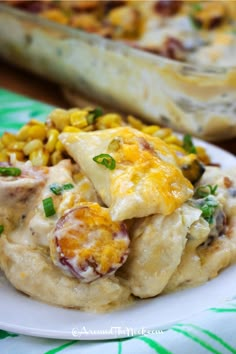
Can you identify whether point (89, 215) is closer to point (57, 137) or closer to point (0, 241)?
point (0, 241)

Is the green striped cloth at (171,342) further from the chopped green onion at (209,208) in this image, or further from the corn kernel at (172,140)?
the corn kernel at (172,140)

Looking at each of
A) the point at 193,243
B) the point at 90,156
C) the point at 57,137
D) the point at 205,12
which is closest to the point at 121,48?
the point at 205,12

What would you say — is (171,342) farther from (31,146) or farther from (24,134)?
(24,134)

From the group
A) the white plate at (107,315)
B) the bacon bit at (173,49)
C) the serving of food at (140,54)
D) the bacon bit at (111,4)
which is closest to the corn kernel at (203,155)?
the serving of food at (140,54)

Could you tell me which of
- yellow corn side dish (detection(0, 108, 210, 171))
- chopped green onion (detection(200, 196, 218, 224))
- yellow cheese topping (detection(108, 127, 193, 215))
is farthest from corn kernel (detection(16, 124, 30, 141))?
chopped green onion (detection(200, 196, 218, 224))

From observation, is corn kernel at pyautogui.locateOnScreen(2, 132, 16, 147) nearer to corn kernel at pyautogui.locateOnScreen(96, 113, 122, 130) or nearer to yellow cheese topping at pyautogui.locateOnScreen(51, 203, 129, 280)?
corn kernel at pyautogui.locateOnScreen(96, 113, 122, 130)

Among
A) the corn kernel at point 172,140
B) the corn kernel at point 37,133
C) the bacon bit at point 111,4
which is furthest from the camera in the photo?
the bacon bit at point 111,4
